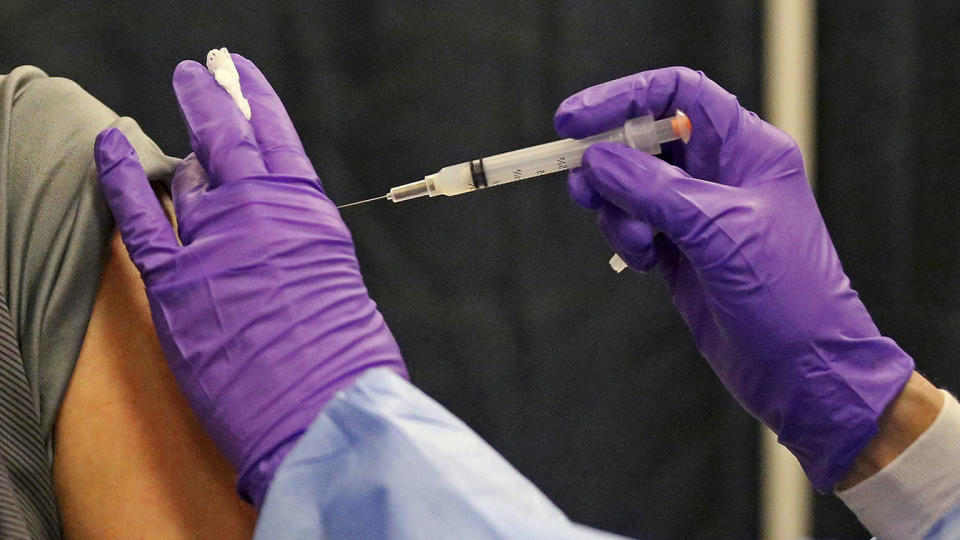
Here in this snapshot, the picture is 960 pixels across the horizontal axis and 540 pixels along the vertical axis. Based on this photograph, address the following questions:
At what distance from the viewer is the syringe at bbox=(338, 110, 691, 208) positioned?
1062mm

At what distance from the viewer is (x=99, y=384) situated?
91 cm

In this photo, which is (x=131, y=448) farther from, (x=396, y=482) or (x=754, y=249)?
(x=754, y=249)

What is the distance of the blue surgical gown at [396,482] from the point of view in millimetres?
652

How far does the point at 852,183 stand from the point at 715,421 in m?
0.54

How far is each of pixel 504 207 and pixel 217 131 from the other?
27.9 inches

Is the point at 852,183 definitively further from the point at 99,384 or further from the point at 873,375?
the point at 99,384

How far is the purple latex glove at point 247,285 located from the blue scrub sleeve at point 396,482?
107mm

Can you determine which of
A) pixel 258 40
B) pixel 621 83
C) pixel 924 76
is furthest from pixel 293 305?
pixel 924 76

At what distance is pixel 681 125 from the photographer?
3.43 feet

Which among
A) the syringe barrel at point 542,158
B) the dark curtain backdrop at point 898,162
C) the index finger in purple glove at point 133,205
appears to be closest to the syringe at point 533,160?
the syringe barrel at point 542,158

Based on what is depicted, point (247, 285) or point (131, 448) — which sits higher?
point (247, 285)

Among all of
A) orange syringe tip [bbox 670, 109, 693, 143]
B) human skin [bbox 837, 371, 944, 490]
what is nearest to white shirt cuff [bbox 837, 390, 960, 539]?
human skin [bbox 837, 371, 944, 490]

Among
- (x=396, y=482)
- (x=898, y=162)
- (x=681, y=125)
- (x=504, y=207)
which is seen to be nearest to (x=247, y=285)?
(x=396, y=482)

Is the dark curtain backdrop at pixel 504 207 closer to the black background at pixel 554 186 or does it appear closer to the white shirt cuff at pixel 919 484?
the black background at pixel 554 186
